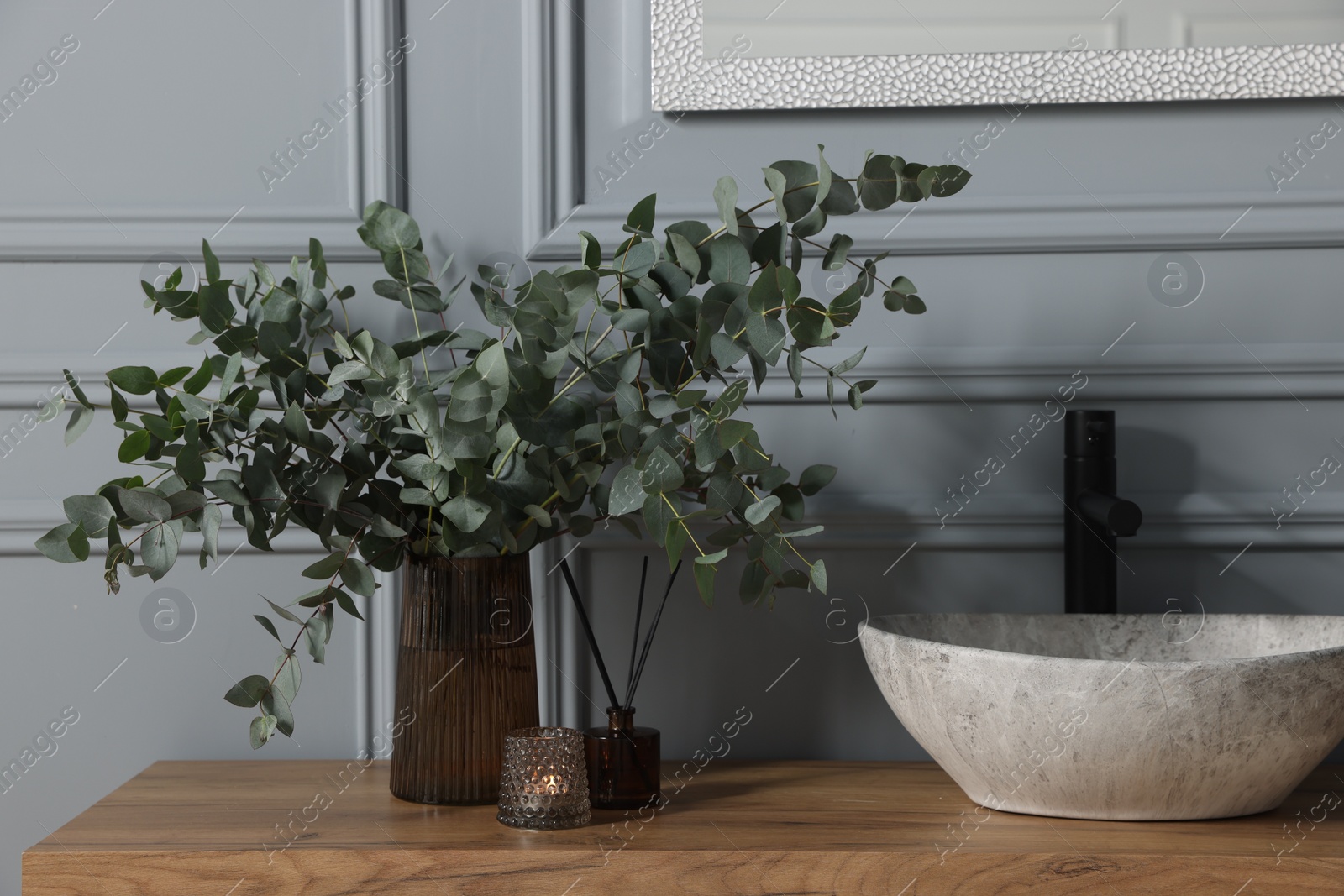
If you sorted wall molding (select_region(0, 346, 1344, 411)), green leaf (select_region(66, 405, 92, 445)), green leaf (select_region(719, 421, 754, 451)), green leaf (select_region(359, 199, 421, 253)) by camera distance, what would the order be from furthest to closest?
1. wall molding (select_region(0, 346, 1344, 411))
2. green leaf (select_region(359, 199, 421, 253))
3. green leaf (select_region(66, 405, 92, 445))
4. green leaf (select_region(719, 421, 754, 451))

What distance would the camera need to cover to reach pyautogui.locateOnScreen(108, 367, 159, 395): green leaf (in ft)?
2.23

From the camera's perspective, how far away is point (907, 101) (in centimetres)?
92

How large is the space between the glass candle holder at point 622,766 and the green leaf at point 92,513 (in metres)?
0.34

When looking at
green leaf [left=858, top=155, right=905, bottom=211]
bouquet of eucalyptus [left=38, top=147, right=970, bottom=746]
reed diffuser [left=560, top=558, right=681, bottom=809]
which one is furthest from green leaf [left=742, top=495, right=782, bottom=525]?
green leaf [left=858, top=155, right=905, bottom=211]

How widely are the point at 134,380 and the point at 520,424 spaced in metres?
0.27

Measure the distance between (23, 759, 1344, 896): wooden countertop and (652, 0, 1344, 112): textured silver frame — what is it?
608 millimetres

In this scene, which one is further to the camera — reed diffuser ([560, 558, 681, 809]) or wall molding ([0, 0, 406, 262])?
wall molding ([0, 0, 406, 262])

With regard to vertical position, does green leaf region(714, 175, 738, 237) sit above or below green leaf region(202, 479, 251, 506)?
above

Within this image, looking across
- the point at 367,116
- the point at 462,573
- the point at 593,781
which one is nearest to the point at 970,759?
the point at 593,781

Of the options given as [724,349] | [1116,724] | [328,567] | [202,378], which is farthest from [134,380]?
[1116,724]

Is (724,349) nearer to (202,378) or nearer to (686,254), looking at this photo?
(686,254)

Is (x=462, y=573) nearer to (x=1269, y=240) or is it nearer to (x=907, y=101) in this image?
(x=907, y=101)

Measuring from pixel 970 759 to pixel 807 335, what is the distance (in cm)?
30

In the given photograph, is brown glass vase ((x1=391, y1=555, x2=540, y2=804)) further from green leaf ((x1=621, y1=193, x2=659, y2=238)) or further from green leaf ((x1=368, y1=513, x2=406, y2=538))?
green leaf ((x1=621, y1=193, x2=659, y2=238))
